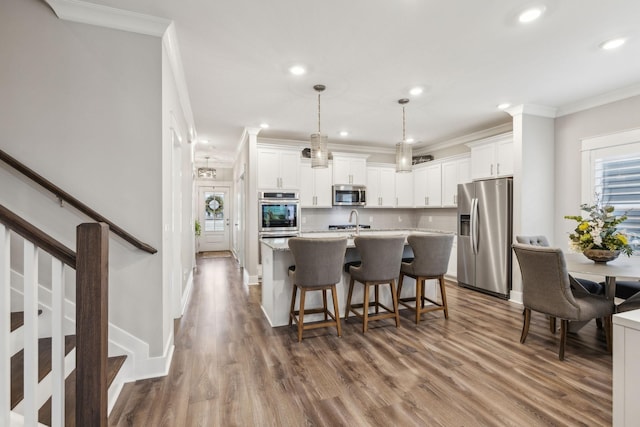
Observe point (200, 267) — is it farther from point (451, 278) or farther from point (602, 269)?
point (602, 269)

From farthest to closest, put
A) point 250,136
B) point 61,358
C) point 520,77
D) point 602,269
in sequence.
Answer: point 250,136
point 520,77
point 602,269
point 61,358

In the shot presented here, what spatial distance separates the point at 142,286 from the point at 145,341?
425 mm

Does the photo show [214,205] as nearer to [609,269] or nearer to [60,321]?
[60,321]

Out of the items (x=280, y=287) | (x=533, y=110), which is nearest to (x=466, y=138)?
(x=533, y=110)

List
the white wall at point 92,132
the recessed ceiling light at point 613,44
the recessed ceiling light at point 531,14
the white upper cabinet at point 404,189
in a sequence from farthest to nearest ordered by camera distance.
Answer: the white upper cabinet at point 404,189 → the recessed ceiling light at point 613,44 → the recessed ceiling light at point 531,14 → the white wall at point 92,132

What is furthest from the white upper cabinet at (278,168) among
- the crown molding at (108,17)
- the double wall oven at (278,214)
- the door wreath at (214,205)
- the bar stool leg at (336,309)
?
the door wreath at (214,205)

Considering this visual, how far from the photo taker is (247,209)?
5379 millimetres

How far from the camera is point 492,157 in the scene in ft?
15.6

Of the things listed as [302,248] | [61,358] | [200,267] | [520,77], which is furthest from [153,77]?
[200,267]

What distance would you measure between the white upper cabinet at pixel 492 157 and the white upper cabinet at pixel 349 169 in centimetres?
207

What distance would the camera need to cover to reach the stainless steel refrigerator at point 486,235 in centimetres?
437

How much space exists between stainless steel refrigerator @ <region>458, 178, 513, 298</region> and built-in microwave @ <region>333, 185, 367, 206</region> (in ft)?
6.21

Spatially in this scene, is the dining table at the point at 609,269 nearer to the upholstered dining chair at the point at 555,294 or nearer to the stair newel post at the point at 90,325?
the upholstered dining chair at the point at 555,294

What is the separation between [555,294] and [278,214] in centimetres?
405
